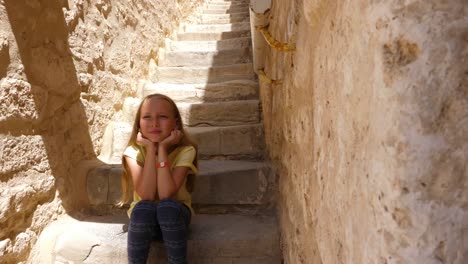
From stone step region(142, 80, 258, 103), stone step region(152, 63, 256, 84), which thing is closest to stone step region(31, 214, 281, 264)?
stone step region(142, 80, 258, 103)

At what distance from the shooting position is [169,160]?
1458 millimetres

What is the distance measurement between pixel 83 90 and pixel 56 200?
1.76ft

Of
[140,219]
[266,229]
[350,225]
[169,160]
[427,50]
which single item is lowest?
[266,229]

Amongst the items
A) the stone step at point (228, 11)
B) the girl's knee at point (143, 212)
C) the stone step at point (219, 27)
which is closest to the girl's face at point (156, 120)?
the girl's knee at point (143, 212)

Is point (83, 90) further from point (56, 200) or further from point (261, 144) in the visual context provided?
point (261, 144)

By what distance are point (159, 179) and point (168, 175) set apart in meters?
0.03

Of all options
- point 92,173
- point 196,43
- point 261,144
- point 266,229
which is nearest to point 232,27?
point 196,43

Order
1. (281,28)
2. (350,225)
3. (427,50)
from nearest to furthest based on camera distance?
(427,50) → (350,225) → (281,28)

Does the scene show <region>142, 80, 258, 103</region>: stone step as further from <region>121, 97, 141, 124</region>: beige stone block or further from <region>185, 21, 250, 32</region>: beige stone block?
<region>185, 21, 250, 32</region>: beige stone block

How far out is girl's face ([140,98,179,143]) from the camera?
4.70 ft

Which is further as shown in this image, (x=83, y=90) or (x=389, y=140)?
(x=83, y=90)

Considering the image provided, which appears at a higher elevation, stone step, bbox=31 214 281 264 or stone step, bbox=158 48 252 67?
stone step, bbox=158 48 252 67

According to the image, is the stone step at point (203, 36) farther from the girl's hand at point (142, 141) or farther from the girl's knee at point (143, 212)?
the girl's knee at point (143, 212)

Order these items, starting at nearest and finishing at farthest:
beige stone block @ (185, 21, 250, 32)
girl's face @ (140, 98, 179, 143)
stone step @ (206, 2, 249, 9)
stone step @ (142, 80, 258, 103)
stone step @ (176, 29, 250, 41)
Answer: girl's face @ (140, 98, 179, 143) < stone step @ (142, 80, 258, 103) < stone step @ (176, 29, 250, 41) < beige stone block @ (185, 21, 250, 32) < stone step @ (206, 2, 249, 9)
